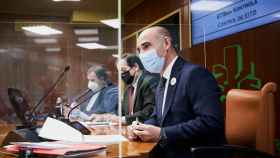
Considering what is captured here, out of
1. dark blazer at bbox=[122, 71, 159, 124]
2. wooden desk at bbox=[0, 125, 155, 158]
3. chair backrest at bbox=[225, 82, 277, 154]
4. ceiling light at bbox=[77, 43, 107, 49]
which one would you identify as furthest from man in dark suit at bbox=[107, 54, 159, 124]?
chair backrest at bbox=[225, 82, 277, 154]

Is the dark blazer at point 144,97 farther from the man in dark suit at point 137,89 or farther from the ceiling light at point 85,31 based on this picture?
the ceiling light at point 85,31

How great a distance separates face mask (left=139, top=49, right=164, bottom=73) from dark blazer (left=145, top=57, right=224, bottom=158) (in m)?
0.06

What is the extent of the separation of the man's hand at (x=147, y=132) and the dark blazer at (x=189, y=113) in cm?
3

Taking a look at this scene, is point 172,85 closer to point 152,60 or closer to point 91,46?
point 152,60

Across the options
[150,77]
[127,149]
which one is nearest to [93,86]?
[150,77]

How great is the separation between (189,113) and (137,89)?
0.27m

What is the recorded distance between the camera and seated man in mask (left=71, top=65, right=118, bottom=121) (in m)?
1.46

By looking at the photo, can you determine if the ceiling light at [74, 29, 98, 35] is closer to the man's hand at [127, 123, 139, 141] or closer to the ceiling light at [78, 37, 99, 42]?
the ceiling light at [78, 37, 99, 42]

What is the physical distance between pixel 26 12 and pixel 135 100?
0.86 meters

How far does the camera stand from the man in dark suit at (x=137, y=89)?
4.46 feet

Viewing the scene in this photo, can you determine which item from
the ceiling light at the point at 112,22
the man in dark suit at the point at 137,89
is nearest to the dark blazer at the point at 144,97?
the man in dark suit at the point at 137,89

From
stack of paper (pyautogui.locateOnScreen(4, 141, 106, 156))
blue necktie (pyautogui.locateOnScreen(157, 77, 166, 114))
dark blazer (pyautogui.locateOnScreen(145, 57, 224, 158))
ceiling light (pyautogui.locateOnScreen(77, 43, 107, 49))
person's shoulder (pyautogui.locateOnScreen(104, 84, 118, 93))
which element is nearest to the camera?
stack of paper (pyautogui.locateOnScreen(4, 141, 106, 156))

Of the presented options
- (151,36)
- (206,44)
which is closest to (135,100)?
(151,36)

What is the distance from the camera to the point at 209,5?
155 cm
